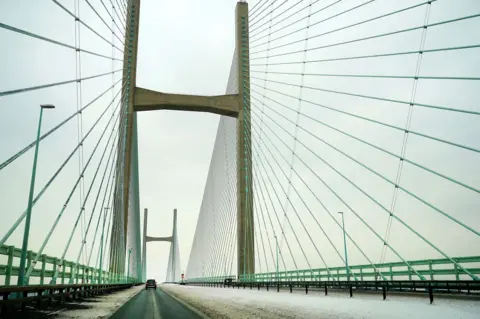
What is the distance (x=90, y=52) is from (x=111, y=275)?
1832 centimetres

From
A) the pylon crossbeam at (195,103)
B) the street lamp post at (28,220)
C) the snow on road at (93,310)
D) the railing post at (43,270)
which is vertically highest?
the pylon crossbeam at (195,103)

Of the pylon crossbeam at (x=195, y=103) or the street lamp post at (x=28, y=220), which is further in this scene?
the pylon crossbeam at (x=195, y=103)

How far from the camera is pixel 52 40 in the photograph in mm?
11242

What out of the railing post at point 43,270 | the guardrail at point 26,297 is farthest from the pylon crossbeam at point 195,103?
the railing post at point 43,270

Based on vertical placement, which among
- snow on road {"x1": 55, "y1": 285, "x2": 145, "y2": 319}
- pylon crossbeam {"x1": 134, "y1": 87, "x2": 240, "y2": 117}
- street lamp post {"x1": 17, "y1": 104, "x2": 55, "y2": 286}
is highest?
pylon crossbeam {"x1": 134, "y1": 87, "x2": 240, "y2": 117}

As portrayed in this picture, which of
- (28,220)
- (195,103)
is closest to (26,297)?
(28,220)

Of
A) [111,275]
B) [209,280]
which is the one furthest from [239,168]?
[209,280]

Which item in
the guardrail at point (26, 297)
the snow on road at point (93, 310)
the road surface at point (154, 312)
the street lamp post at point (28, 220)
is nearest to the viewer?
the guardrail at point (26, 297)

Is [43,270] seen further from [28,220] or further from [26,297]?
[26,297]

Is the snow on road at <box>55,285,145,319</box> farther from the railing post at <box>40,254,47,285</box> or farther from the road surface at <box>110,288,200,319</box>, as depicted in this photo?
the railing post at <box>40,254,47,285</box>

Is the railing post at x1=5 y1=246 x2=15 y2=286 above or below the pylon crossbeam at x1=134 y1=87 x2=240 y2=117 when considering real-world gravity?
below

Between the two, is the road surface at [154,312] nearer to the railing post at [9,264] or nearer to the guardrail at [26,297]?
the guardrail at [26,297]

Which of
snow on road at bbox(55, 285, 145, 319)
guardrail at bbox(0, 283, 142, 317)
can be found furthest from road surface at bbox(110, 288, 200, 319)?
guardrail at bbox(0, 283, 142, 317)

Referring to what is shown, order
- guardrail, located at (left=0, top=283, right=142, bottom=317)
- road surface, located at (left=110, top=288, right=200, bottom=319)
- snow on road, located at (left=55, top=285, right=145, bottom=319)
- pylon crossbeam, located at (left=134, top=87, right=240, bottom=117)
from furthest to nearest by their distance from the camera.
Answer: pylon crossbeam, located at (left=134, top=87, right=240, bottom=117) < road surface, located at (left=110, top=288, right=200, bottom=319) < snow on road, located at (left=55, top=285, right=145, bottom=319) < guardrail, located at (left=0, top=283, right=142, bottom=317)
